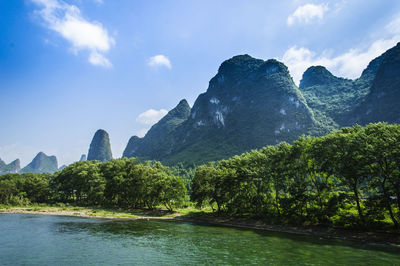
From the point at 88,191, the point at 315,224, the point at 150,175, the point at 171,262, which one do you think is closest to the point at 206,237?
the point at 171,262

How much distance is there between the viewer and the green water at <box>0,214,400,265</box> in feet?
83.1

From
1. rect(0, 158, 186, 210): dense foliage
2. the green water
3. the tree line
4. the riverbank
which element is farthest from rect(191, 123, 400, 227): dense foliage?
rect(0, 158, 186, 210): dense foliage

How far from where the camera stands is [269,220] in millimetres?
52625

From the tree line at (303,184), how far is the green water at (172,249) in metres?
8.93

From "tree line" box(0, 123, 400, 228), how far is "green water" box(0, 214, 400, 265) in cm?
893

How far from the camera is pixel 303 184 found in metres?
46.8

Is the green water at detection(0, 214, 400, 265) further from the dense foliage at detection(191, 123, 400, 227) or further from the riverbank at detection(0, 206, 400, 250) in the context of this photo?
the dense foliage at detection(191, 123, 400, 227)

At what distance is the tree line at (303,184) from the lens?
1444 inches

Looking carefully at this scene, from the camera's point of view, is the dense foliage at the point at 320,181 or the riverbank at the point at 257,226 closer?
the riverbank at the point at 257,226

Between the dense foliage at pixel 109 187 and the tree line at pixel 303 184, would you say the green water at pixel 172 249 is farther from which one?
the dense foliage at pixel 109 187

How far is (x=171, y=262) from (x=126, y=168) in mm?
73893

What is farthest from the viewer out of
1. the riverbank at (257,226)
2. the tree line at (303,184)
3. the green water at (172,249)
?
the tree line at (303,184)

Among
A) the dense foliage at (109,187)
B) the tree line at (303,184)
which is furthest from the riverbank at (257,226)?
the dense foliage at (109,187)

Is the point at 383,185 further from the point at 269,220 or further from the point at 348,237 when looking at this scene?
the point at 269,220
